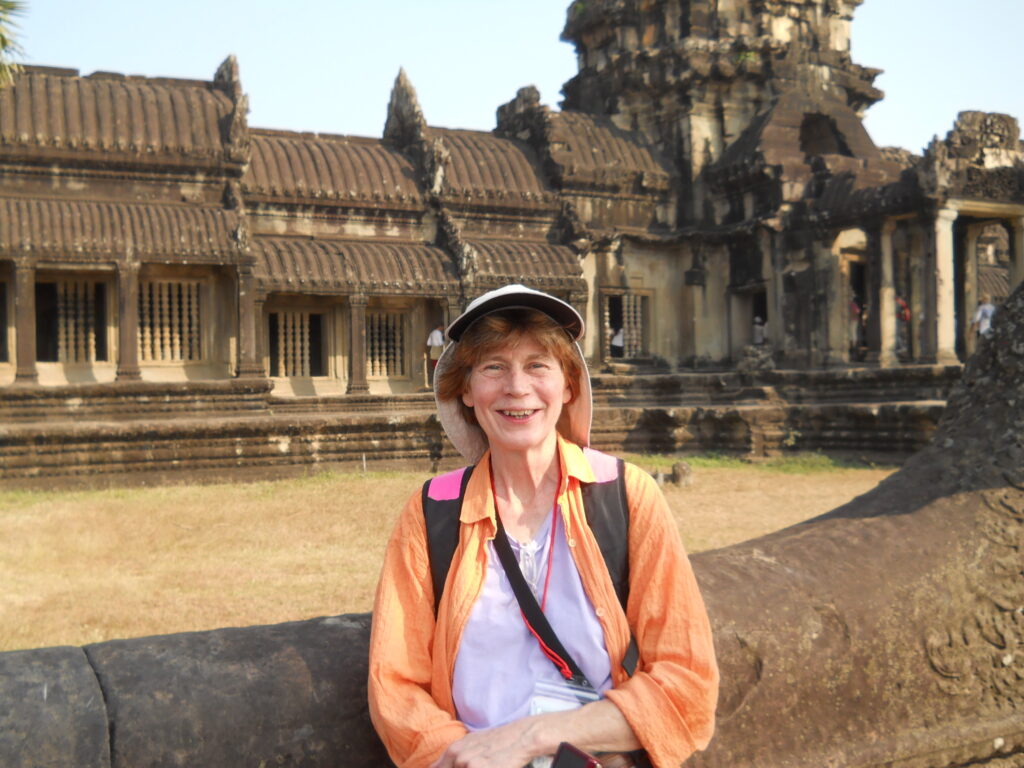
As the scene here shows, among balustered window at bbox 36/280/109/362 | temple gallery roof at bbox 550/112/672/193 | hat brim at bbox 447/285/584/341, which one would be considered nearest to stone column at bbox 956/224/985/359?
temple gallery roof at bbox 550/112/672/193

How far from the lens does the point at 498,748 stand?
1.76m

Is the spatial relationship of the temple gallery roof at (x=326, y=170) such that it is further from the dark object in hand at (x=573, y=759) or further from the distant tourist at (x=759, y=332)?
the dark object in hand at (x=573, y=759)

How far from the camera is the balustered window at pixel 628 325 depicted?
65.2ft

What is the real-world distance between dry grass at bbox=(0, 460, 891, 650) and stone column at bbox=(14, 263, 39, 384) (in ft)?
13.5

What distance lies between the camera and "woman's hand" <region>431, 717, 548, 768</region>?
1741 mm

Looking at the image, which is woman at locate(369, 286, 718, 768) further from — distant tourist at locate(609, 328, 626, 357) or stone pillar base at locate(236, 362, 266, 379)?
distant tourist at locate(609, 328, 626, 357)

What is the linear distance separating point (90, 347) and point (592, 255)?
29.5ft

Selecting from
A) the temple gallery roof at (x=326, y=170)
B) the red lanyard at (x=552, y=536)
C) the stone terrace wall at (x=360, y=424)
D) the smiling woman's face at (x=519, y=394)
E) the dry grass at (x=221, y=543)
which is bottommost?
the dry grass at (x=221, y=543)

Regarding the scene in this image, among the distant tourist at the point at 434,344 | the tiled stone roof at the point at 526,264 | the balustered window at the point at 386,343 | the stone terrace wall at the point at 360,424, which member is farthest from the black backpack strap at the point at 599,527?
the balustered window at the point at 386,343

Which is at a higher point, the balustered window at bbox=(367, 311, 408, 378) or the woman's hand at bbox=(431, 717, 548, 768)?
the balustered window at bbox=(367, 311, 408, 378)

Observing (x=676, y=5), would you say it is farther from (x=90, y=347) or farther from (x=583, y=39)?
(x=90, y=347)

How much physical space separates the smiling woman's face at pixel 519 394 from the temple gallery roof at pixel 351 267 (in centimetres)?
1407

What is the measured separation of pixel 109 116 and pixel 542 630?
52.0 feet

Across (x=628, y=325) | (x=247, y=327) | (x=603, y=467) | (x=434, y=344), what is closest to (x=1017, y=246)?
(x=628, y=325)
